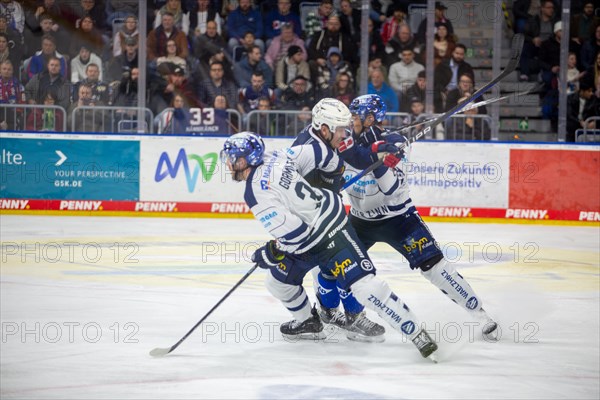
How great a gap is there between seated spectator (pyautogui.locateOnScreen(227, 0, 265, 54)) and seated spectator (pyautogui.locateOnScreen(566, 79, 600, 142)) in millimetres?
4121

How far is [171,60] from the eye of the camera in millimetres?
12102

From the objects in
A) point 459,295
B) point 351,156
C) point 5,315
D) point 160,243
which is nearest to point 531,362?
point 459,295

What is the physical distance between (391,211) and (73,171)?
6895 millimetres

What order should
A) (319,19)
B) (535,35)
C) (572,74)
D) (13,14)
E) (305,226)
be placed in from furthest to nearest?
(535,35), (319,19), (572,74), (13,14), (305,226)

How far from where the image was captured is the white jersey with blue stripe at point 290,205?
196 inches

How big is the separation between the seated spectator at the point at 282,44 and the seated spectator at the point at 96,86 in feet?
7.02

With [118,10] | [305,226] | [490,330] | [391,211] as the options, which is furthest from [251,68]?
[305,226]

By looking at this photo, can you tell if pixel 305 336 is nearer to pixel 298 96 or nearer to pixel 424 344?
pixel 424 344

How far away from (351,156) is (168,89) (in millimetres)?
6665

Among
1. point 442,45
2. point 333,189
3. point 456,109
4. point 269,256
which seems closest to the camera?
point 269,256

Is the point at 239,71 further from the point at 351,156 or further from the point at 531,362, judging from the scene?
the point at 531,362

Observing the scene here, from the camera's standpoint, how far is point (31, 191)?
11781 mm

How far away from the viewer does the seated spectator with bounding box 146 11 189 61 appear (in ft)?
39.8

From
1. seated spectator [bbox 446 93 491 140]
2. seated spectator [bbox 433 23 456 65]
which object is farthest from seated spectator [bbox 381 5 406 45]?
seated spectator [bbox 446 93 491 140]
